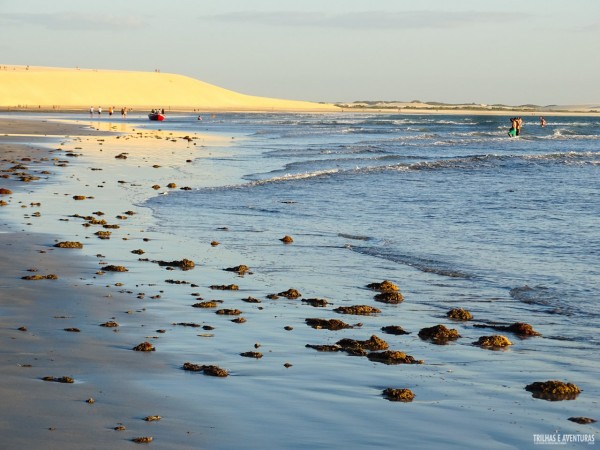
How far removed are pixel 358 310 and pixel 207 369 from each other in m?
3.36

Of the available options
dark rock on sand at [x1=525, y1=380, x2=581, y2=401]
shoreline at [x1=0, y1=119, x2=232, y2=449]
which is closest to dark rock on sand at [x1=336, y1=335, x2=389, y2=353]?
dark rock on sand at [x1=525, y1=380, x2=581, y2=401]

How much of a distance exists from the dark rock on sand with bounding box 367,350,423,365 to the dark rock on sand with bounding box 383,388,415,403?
117cm

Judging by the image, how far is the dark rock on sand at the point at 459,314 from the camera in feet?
37.0

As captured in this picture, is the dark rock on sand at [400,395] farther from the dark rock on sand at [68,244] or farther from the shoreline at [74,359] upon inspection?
the dark rock on sand at [68,244]

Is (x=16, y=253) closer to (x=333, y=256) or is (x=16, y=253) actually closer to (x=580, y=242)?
(x=333, y=256)

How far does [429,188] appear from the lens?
1171 inches

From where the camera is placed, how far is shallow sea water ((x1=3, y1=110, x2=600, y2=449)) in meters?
7.42

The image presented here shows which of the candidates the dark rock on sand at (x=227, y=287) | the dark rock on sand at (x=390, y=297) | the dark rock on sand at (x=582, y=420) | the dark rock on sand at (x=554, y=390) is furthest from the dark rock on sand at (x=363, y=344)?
the dark rock on sand at (x=227, y=287)

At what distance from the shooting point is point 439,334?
10.3 m

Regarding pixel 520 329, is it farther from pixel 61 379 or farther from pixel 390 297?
pixel 61 379

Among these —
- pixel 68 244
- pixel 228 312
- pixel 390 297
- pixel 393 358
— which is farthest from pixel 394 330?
pixel 68 244

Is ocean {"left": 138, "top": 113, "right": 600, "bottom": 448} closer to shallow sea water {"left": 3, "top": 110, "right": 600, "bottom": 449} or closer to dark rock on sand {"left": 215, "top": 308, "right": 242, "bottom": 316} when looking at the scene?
shallow sea water {"left": 3, "top": 110, "right": 600, "bottom": 449}

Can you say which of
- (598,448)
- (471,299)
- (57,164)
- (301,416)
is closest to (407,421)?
(301,416)

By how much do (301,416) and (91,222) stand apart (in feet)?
39.0
